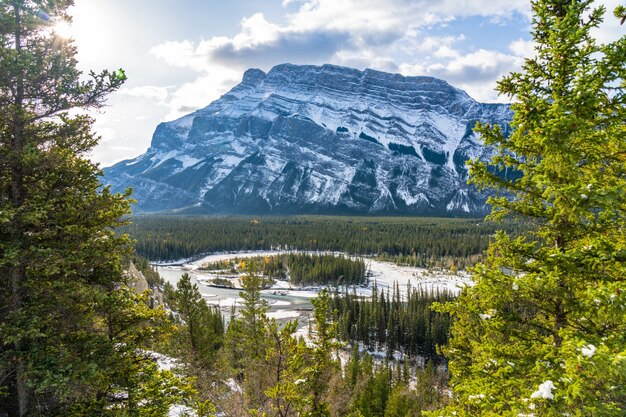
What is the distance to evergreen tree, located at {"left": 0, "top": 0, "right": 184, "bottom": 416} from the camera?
11.4m

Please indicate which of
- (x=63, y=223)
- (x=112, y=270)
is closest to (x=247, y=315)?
(x=112, y=270)

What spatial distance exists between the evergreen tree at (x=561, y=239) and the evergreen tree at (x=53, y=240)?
37.4ft

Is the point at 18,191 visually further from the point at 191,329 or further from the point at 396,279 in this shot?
the point at 396,279

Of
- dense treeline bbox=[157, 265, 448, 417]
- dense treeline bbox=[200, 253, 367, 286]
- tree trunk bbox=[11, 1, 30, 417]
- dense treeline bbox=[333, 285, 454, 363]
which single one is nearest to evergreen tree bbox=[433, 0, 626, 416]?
dense treeline bbox=[157, 265, 448, 417]

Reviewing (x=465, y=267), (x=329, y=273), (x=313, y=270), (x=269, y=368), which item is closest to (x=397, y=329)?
(x=329, y=273)

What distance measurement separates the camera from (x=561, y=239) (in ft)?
30.7

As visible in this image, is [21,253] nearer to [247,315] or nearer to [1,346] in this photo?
[1,346]

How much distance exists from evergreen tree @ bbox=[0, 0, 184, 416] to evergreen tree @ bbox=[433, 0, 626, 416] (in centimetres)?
1139

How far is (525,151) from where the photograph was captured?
971 cm

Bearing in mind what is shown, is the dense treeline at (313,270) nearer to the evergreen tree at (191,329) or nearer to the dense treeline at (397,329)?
the dense treeline at (397,329)

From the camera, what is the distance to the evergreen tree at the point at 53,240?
11.4m

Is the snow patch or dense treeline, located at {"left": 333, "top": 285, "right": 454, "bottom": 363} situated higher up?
the snow patch

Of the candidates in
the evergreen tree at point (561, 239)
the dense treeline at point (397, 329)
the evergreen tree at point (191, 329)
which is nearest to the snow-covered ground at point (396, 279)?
the dense treeline at point (397, 329)

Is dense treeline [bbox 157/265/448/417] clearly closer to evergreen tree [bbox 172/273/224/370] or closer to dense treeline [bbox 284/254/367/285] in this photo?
evergreen tree [bbox 172/273/224/370]
